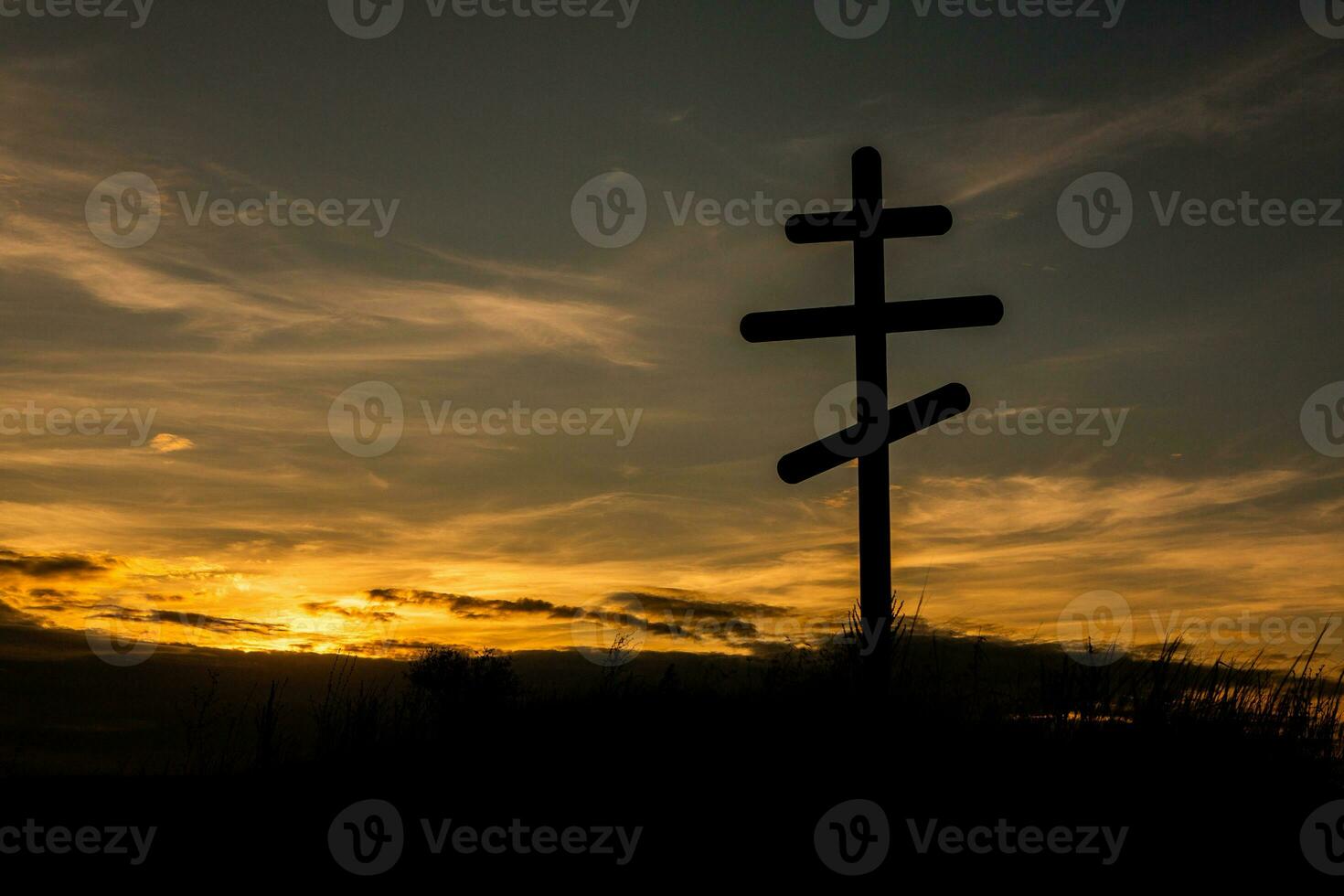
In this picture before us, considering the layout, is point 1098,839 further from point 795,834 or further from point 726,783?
point 726,783

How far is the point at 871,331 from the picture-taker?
9.05 metres

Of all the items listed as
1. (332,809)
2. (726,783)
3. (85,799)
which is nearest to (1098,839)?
(726,783)

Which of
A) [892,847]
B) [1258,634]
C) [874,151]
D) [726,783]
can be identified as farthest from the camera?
[874,151]

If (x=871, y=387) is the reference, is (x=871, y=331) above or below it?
above

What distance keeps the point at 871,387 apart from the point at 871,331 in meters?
0.48

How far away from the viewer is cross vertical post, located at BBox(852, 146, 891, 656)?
861 centimetres

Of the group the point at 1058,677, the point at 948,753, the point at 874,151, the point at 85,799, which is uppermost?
the point at 874,151

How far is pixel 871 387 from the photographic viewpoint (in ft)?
29.4

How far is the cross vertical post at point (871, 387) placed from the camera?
28.2ft

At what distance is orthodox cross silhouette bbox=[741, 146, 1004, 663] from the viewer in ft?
28.3

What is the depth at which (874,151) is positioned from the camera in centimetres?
923

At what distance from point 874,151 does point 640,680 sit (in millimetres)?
4883

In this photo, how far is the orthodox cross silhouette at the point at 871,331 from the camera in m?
8.63

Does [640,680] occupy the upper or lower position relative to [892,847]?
upper
